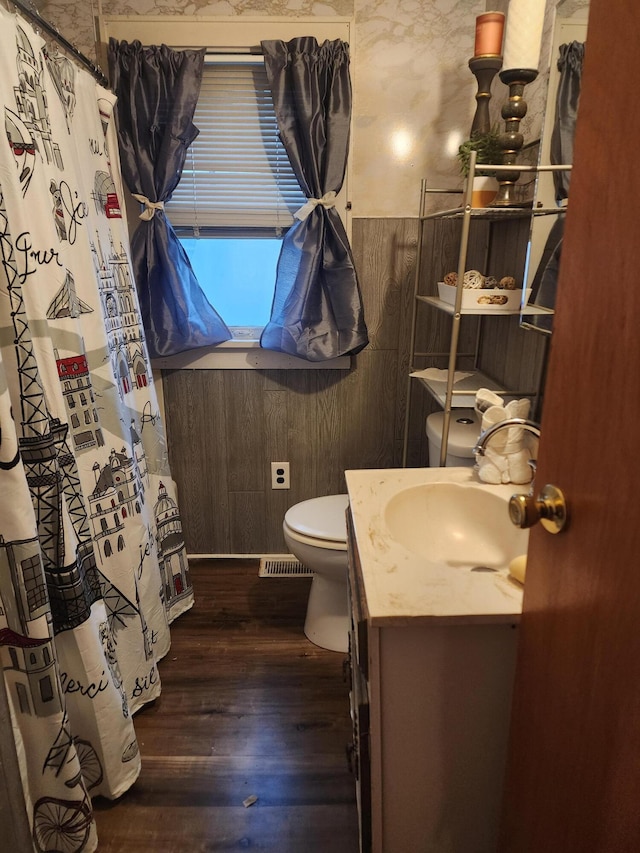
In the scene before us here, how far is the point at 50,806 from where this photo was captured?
4.27ft

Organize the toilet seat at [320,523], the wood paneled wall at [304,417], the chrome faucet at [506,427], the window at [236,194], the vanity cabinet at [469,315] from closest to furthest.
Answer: the chrome faucet at [506,427]
the vanity cabinet at [469,315]
the toilet seat at [320,523]
the window at [236,194]
the wood paneled wall at [304,417]

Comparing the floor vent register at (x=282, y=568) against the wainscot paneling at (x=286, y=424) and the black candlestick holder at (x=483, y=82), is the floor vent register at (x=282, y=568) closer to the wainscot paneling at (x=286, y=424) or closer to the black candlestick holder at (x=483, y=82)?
the wainscot paneling at (x=286, y=424)

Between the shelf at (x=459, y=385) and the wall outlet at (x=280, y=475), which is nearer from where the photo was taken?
the shelf at (x=459, y=385)

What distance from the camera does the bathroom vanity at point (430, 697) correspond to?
0.97 m

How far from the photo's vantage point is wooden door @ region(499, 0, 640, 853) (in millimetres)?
600

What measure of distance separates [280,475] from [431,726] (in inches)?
61.1

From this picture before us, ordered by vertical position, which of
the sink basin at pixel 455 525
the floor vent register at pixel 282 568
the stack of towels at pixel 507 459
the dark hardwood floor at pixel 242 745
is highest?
the stack of towels at pixel 507 459

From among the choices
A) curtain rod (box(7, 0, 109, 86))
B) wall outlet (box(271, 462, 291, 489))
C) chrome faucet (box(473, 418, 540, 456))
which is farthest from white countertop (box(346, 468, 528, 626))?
curtain rod (box(7, 0, 109, 86))

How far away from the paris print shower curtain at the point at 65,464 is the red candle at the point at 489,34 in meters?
1.13

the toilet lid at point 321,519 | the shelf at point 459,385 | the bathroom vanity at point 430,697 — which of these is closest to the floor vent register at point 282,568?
the toilet lid at point 321,519

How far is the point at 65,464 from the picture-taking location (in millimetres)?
1321

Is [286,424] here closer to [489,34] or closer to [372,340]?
[372,340]

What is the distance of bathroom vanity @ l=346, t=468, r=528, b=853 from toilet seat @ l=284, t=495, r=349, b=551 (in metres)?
0.67

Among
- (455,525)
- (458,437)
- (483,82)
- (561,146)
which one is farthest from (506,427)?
(483,82)
